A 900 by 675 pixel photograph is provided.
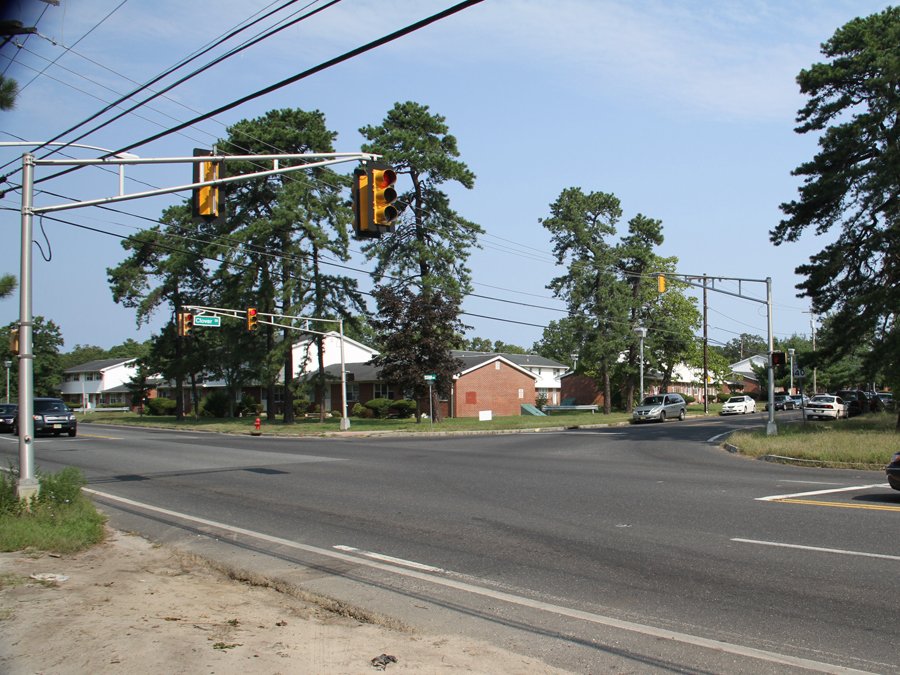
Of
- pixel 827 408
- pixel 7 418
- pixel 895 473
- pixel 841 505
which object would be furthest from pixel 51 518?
pixel 827 408

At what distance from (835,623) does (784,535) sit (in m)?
3.62

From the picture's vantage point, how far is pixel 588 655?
5.63 meters

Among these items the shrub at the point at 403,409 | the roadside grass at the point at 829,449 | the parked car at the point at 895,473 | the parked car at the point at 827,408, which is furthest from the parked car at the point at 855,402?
the parked car at the point at 895,473

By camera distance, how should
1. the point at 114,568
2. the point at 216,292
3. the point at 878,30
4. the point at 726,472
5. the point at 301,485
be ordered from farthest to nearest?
the point at 216,292 < the point at 878,30 < the point at 726,472 < the point at 301,485 < the point at 114,568

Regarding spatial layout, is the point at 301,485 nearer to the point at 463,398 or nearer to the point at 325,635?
the point at 325,635

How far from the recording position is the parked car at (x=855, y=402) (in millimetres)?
50219

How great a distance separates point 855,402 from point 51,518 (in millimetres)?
52108

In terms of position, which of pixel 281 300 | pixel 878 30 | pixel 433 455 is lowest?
pixel 433 455

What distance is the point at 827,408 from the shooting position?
4750cm

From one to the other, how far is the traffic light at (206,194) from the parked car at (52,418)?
2615 centimetres

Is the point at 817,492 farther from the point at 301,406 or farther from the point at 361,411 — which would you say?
the point at 301,406

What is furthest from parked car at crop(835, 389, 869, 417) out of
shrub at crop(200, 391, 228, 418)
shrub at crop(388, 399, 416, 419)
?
shrub at crop(200, 391, 228, 418)

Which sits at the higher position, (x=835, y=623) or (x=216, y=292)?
(x=216, y=292)

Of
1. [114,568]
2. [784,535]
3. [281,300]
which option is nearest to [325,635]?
[114,568]
